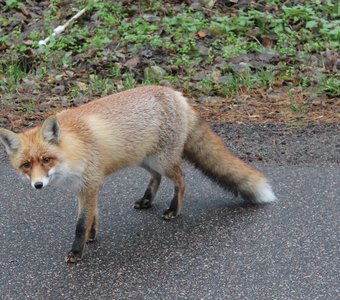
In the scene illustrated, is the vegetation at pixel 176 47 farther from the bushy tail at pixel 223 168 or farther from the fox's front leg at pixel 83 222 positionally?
the fox's front leg at pixel 83 222

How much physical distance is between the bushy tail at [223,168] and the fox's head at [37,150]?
1254 mm

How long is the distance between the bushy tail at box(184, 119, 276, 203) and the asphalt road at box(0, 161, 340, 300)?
0.46ft

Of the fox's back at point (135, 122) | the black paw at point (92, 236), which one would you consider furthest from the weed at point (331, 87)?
the black paw at point (92, 236)

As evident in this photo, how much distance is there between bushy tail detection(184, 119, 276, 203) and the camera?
5.16 m

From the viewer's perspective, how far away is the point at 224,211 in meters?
5.20

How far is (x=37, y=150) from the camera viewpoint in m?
4.31

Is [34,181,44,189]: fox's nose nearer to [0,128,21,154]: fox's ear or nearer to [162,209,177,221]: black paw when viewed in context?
[0,128,21,154]: fox's ear

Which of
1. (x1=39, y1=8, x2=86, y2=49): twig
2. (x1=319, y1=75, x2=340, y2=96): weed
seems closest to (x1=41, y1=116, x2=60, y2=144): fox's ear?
(x1=319, y1=75, x2=340, y2=96): weed

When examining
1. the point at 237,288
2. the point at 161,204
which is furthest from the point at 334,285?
the point at 161,204

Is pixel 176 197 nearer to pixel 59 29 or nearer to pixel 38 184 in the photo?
pixel 38 184

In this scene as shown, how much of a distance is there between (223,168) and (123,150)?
0.84 metres

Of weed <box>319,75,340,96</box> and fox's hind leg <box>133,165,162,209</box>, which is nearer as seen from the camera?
fox's hind leg <box>133,165,162,209</box>

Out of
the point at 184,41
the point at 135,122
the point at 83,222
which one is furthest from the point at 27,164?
the point at 184,41

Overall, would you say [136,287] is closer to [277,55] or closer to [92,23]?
[277,55]
